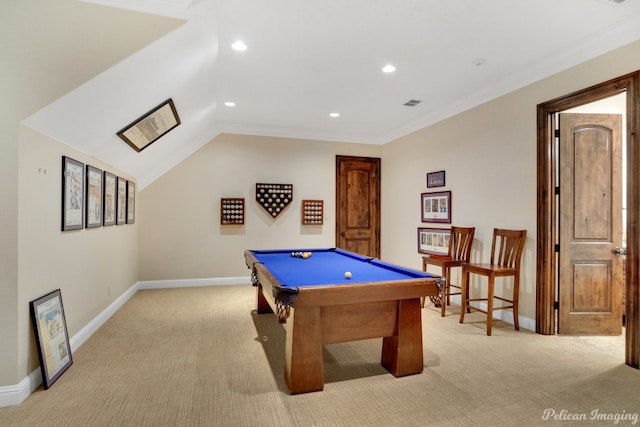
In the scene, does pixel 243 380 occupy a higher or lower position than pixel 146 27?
lower

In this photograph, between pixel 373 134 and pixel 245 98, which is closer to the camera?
pixel 245 98

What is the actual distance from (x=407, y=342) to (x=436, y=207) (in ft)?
9.61

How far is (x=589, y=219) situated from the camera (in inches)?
133

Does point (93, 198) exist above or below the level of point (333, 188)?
below

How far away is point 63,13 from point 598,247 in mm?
4873

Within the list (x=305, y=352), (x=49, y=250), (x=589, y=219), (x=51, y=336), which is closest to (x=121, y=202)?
(x=49, y=250)

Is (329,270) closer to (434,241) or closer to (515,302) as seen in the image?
(515,302)

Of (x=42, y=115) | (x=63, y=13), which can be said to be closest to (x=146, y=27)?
(x=63, y=13)

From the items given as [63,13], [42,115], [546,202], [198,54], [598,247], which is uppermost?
[198,54]

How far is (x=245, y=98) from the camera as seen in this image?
450 cm

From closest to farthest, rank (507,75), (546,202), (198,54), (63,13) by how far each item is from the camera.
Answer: (63,13), (198,54), (546,202), (507,75)

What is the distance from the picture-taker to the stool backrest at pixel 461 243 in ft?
13.7

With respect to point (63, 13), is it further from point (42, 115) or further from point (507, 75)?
point (507, 75)

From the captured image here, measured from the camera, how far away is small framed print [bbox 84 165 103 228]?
3.25 metres
